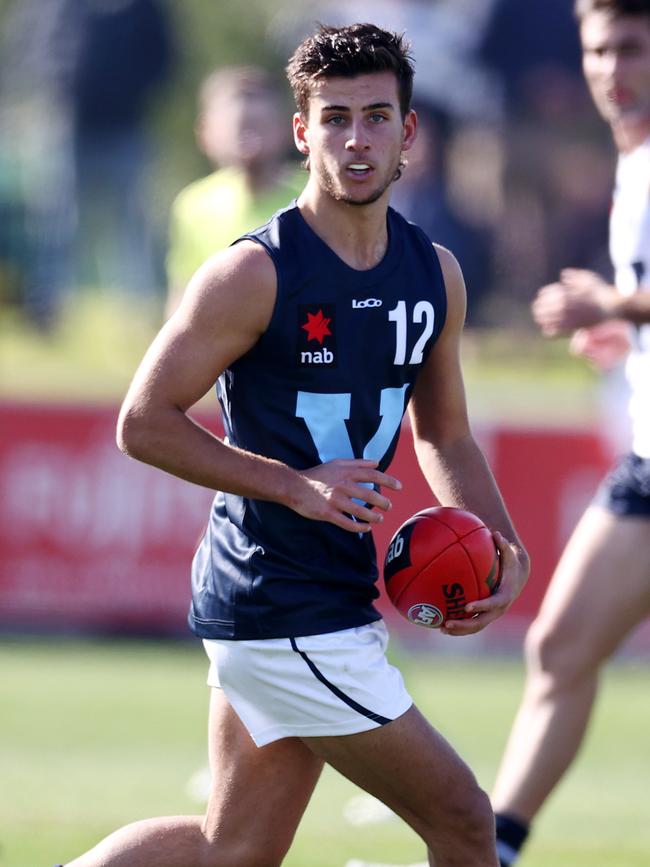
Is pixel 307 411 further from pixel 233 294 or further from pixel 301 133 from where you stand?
pixel 301 133

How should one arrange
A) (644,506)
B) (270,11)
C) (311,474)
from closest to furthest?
(311,474)
(644,506)
(270,11)

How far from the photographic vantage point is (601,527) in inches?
246

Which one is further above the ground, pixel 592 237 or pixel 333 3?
pixel 333 3

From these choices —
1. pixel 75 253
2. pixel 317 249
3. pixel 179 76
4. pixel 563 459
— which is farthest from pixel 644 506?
pixel 179 76

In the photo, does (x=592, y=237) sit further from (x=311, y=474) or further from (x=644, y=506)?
(x=311, y=474)

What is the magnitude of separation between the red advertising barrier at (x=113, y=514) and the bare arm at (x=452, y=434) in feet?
21.9

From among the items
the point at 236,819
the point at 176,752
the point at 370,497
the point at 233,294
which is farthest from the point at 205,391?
the point at 176,752

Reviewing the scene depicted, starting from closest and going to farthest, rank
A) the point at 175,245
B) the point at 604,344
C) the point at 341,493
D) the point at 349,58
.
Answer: the point at 341,493
the point at 349,58
the point at 604,344
the point at 175,245

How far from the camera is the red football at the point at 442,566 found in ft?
15.3

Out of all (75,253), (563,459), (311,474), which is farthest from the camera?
(75,253)

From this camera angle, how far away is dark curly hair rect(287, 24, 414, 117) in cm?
459

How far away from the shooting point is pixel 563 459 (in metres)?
11.8

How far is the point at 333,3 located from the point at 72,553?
11.7 meters

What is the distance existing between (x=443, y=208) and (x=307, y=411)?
1140 cm
